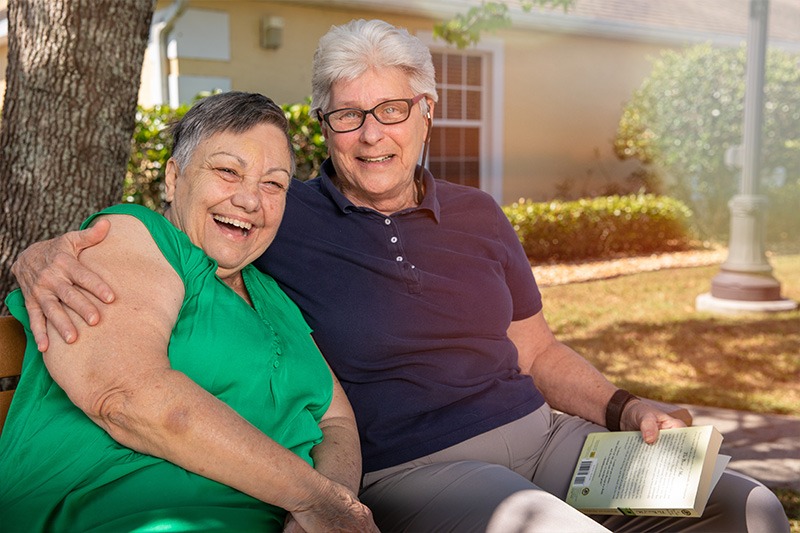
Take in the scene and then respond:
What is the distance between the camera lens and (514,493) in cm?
201

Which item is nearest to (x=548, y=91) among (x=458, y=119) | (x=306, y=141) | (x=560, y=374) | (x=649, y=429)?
(x=458, y=119)

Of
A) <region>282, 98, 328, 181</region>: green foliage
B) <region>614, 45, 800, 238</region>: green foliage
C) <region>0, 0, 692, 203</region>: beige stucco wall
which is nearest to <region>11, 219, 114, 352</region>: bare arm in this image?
<region>282, 98, 328, 181</region>: green foliage

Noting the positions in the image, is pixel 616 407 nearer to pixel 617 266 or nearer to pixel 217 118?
pixel 217 118

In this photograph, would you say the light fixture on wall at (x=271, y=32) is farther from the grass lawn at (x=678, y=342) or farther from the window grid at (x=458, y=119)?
the grass lawn at (x=678, y=342)

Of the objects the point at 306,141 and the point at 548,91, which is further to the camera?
the point at 548,91

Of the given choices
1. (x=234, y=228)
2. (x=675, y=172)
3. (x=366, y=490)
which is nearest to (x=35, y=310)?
(x=234, y=228)

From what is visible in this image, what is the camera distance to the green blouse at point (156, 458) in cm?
181

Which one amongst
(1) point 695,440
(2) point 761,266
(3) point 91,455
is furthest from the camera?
(2) point 761,266

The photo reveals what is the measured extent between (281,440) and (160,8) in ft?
24.0

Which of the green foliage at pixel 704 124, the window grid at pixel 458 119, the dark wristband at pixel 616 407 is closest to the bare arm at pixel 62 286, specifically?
the dark wristband at pixel 616 407

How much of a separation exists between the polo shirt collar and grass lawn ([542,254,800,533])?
338cm

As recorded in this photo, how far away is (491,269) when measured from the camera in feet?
8.35

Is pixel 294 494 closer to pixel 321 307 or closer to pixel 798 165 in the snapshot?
pixel 321 307

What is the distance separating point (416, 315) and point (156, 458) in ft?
2.66
